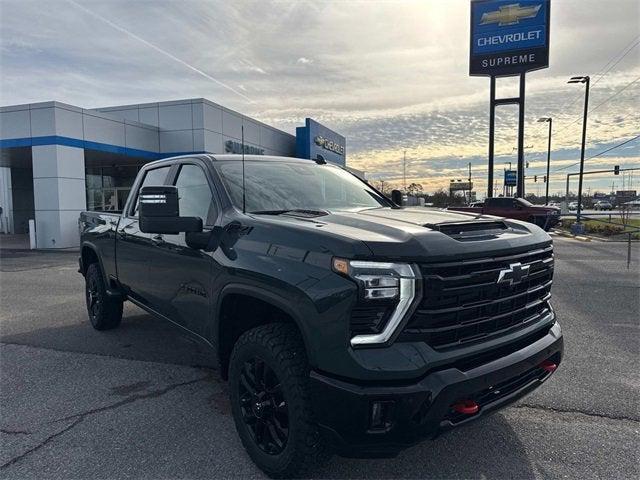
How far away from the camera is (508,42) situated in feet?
82.6

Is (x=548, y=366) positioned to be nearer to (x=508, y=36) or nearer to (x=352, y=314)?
(x=352, y=314)

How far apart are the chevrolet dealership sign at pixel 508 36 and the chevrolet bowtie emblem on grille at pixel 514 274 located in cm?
2574

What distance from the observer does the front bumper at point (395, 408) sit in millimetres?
2205

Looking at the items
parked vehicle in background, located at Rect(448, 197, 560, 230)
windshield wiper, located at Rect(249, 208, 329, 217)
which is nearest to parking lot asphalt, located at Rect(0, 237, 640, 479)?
windshield wiper, located at Rect(249, 208, 329, 217)

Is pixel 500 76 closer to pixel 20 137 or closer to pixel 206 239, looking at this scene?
pixel 20 137

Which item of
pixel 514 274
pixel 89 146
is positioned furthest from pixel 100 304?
pixel 89 146

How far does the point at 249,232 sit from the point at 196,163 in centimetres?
123

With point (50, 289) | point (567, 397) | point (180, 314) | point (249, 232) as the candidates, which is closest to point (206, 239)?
point (249, 232)

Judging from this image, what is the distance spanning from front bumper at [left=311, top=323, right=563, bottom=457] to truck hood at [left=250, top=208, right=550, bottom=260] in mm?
603

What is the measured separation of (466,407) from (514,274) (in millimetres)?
778

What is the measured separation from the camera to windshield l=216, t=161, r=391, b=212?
11.5ft

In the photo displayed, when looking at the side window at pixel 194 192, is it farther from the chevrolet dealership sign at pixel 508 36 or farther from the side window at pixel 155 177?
the chevrolet dealership sign at pixel 508 36

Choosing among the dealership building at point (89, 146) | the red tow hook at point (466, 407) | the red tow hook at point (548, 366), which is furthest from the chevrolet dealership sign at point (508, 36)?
the red tow hook at point (466, 407)

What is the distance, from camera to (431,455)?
9.75 ft
